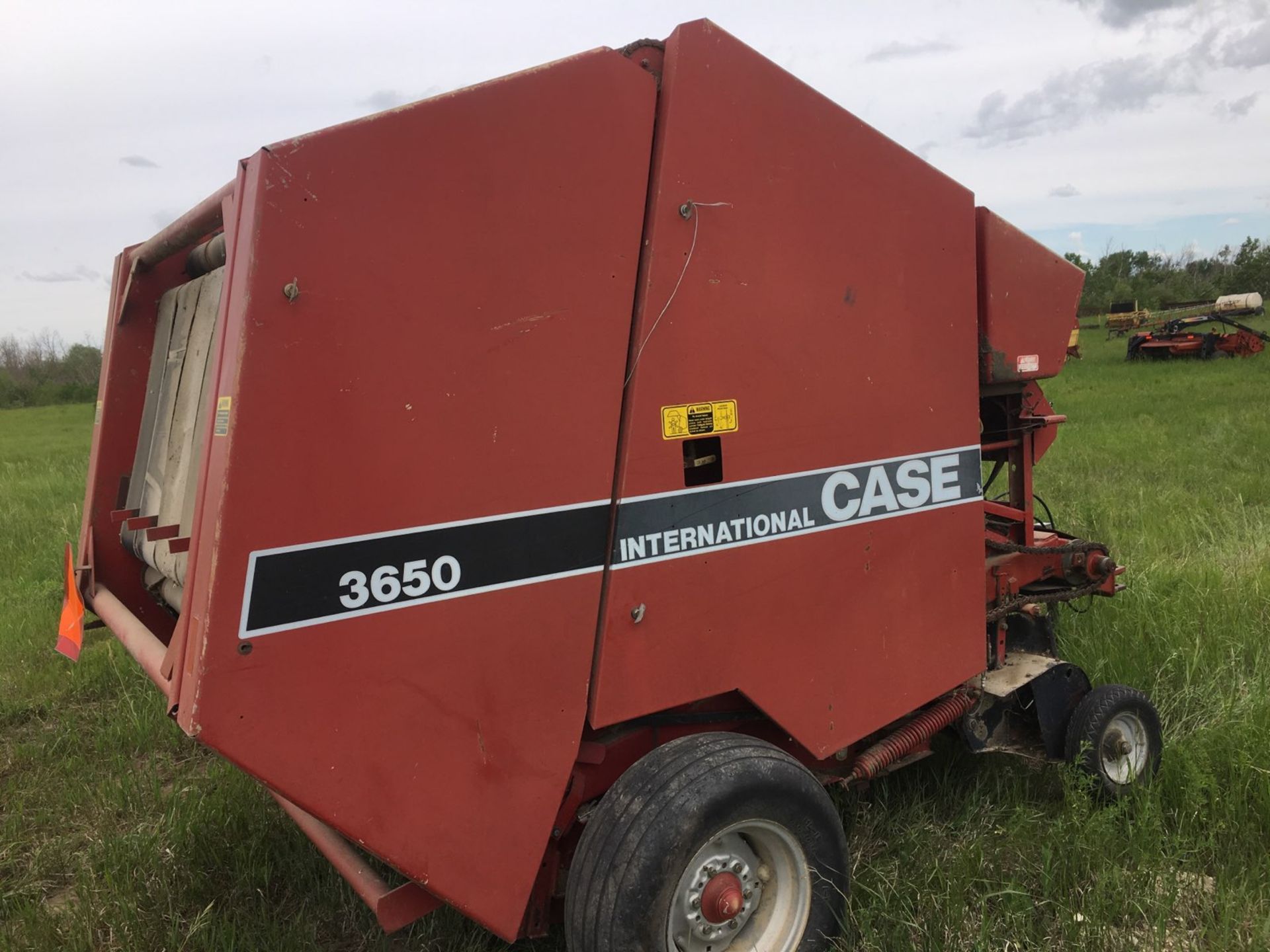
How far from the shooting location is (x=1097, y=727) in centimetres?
327

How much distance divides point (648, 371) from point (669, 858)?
1168mm

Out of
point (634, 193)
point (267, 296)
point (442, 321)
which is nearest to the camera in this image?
point (267, 296)

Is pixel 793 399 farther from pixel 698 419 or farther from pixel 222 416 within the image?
pixel 222 416

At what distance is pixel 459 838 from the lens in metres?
2.08

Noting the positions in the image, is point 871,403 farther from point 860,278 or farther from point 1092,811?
point 1092,811

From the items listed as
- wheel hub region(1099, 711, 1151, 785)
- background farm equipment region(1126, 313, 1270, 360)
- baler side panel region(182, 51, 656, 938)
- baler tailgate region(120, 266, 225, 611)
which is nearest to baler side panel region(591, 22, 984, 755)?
baler side panel region(182, 51, 656, 938)

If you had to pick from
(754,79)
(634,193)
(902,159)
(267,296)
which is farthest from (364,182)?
(902,159)

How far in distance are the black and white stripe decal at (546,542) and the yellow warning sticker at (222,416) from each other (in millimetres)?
264

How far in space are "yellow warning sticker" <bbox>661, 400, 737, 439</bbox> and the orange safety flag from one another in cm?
191

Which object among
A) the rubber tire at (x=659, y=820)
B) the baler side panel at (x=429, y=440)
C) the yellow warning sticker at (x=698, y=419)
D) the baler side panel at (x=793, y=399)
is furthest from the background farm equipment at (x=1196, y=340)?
the baler side panel at (x=429, y=440)

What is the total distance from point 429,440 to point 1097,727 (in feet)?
8.91

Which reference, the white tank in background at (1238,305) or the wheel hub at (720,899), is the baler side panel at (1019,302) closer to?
the wheel hub at (720,899)

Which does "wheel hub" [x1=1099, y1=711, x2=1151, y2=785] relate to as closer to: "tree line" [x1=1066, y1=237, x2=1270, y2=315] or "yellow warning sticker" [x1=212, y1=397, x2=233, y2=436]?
"yellow warning sticker" [x1=212, y1=397, x2=233, y2=436]

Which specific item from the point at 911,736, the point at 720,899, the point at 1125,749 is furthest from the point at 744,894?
the point at 1125,749
